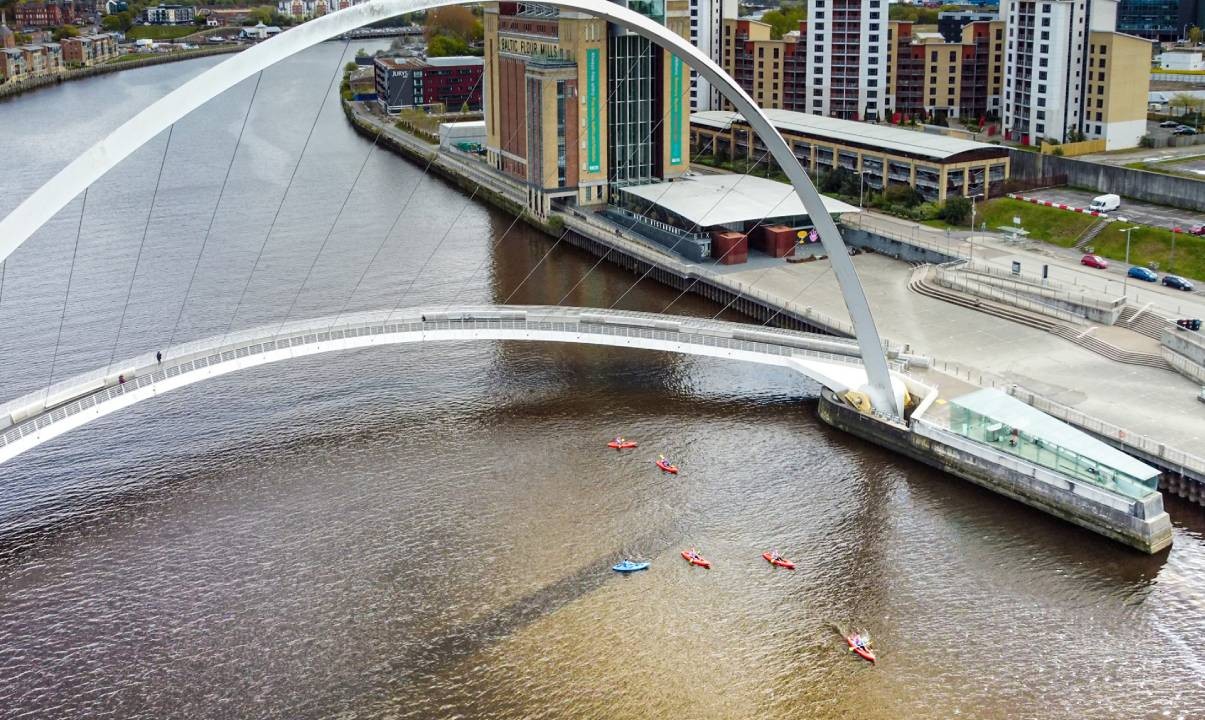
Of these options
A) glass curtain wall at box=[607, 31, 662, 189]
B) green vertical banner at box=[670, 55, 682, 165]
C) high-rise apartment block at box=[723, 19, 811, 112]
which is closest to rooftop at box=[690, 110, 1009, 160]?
green vertical banner at box=[670, 55, 682, 165]

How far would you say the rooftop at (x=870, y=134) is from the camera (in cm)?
3956

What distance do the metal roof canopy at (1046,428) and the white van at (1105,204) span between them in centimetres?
1602

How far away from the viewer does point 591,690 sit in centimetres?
1591

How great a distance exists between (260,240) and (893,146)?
2040 centimetres

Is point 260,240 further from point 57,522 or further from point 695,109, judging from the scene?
point 695,109

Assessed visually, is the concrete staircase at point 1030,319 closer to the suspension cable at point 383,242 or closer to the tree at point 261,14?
the suspension cable at point 383,242

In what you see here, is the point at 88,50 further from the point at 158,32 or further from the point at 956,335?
the point at 956,335

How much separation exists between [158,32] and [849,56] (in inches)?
3185

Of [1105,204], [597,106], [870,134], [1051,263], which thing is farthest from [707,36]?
[1051,263]

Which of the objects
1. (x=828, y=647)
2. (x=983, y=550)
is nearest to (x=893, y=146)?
(x=983, y=550)

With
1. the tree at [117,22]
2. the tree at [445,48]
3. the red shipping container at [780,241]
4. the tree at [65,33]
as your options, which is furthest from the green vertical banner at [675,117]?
the tree at [117,22]

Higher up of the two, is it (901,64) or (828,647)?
(901,64)

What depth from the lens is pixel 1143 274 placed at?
30469 millimetres

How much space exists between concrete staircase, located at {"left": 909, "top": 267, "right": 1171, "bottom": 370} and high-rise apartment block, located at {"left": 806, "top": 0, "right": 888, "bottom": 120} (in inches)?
813
